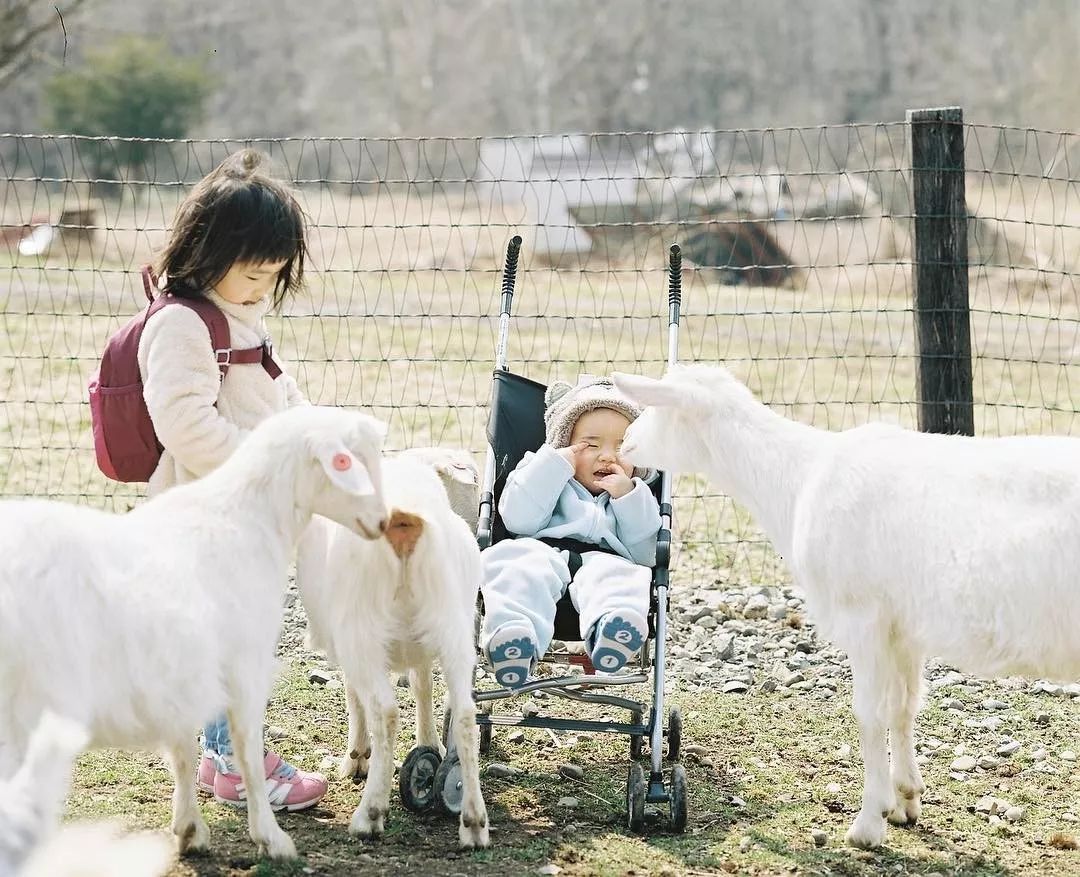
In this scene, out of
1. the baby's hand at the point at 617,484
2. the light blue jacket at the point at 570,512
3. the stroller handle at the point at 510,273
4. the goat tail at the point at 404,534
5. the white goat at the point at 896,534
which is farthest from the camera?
the stroller handle at the point at 510,273

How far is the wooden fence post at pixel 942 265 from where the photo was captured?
643 cm

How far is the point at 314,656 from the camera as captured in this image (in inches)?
235

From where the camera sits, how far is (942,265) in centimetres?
644

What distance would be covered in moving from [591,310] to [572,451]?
1096 cm

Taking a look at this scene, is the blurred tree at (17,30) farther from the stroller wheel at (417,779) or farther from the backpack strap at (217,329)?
the stroller wheel at (417,779)

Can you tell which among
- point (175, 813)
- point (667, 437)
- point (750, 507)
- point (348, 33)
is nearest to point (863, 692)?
point (750, 507)

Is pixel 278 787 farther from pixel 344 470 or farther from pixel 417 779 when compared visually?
pixel 344 470

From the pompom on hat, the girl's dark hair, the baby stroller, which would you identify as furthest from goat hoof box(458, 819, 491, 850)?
the girl's dark hair

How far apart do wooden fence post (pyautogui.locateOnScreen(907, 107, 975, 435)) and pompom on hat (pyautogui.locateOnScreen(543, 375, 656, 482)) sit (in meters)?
2.00

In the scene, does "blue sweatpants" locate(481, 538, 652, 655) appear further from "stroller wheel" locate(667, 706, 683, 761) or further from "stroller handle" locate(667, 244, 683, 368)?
"stroller handle" locate(667, 244, 683, 368)

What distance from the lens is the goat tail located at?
3.92 m

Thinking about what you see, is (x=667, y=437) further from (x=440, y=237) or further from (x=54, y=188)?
(x=54, y=188)

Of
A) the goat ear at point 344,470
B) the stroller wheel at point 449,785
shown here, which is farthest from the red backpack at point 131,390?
the stroller wheel at point 449,785

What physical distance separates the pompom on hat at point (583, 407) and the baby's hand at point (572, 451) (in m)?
0.07
